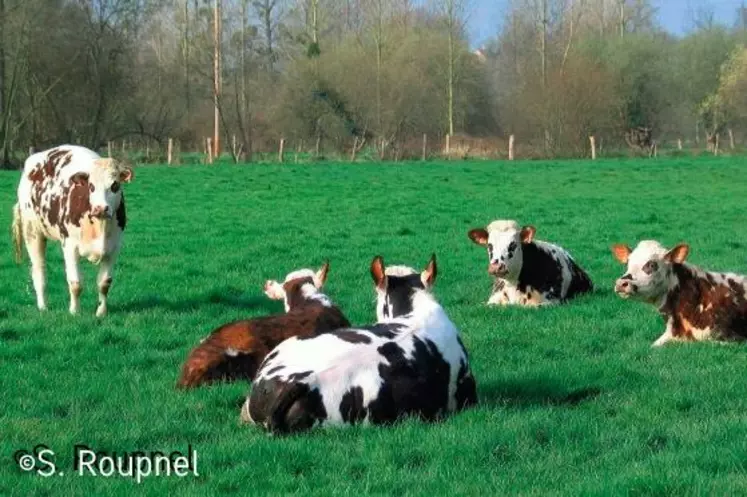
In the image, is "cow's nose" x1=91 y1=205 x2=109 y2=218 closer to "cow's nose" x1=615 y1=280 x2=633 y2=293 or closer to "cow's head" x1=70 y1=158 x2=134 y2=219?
"cow's head" x1=70 y1=158 x2=134 y2=219

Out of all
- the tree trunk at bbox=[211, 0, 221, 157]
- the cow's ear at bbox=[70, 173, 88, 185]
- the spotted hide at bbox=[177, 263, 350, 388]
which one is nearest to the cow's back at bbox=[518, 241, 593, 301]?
the spotted hide at bbox=[177, 263, 350, 388]

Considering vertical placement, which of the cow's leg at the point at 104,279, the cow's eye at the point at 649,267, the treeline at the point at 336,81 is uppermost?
the treeline at the point at 336,81

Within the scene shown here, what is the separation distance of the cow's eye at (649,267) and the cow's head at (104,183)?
18.2ft

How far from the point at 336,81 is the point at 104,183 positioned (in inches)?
2349

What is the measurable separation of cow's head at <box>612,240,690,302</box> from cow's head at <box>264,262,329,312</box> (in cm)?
267

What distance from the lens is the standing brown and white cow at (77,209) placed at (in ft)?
38.4

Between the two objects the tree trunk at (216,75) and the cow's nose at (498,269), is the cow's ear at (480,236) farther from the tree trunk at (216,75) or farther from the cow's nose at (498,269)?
the tree trunk at (216,75)

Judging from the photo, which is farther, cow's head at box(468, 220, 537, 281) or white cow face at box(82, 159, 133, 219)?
cow's head at box(468, 220, 537, 281)

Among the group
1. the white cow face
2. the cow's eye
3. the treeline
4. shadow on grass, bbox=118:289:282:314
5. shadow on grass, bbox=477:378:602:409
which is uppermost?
the treeline

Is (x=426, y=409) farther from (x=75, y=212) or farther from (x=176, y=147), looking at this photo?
(x=176, y=147)

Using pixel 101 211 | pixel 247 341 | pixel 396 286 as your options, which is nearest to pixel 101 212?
pixel 101 211

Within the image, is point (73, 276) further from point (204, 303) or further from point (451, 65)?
point (451, 65)

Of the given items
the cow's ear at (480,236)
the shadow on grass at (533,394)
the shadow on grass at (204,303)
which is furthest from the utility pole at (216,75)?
the shadow on grass at (533,394)

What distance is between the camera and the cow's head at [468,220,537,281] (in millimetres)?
12039
